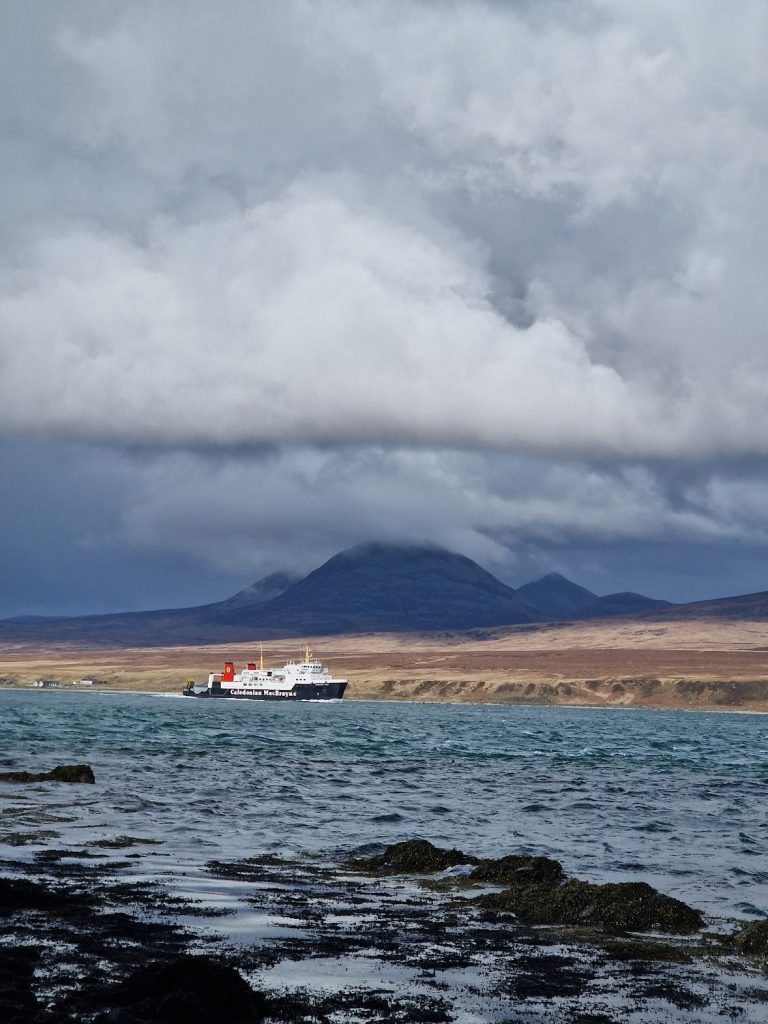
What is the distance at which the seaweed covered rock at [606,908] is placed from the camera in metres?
20.1

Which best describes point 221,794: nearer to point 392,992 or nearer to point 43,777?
point 43,777

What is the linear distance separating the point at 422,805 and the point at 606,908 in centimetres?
2004

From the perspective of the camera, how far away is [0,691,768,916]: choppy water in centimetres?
2816

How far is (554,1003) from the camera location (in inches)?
551

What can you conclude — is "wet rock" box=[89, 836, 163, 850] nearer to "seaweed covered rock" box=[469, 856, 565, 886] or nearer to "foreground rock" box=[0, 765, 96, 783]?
"seaweed covered rock" box=[469, 856, 565, 886]

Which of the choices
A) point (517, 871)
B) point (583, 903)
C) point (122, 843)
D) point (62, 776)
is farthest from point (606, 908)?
point (62, 776)

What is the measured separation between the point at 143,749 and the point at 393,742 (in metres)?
Result: 24.8

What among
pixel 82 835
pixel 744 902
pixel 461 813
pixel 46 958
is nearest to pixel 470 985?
pixel 46 958

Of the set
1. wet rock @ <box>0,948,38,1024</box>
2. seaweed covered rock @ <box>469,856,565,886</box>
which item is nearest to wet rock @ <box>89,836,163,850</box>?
seaweed covered rock @ <box>469,856,565,886</box>

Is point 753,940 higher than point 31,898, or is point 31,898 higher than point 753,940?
point 31,898

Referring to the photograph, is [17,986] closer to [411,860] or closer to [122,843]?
[411,860]

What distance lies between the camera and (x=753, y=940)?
1848cm

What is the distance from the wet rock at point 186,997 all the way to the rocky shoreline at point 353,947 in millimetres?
20

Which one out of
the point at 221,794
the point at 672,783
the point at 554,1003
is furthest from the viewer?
the point at 672,783
